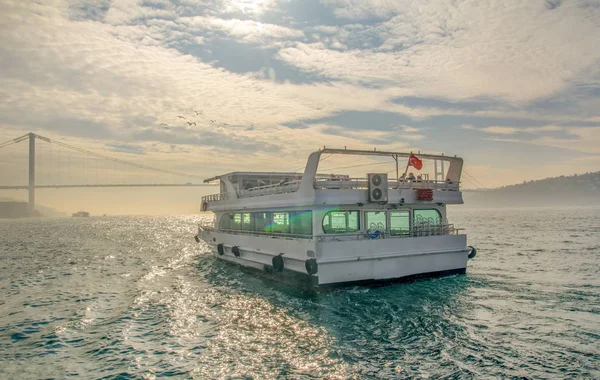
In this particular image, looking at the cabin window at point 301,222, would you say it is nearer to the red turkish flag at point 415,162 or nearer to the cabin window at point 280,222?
the cabin window at point 280,222

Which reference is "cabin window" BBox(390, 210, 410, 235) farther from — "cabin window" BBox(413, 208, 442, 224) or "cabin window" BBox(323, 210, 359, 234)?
"cabin window" BBox(323, 210, 359, 234)

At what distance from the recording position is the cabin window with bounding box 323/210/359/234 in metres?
17.9

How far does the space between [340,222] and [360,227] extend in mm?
1032

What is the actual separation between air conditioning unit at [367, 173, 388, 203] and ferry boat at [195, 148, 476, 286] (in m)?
0.05

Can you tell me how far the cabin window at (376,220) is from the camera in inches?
735

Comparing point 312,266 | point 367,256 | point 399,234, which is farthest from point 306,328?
point 399,234

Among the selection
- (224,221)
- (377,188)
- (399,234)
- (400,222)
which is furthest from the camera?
(224,221)

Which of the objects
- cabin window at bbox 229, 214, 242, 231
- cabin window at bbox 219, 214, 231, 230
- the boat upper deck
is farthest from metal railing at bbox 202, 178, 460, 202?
cabin window at bbox 219, 214, 231, 230

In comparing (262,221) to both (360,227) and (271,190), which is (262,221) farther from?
(360,227)

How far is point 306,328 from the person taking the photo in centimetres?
1272

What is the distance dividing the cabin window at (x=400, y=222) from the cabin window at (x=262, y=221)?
7.41 m

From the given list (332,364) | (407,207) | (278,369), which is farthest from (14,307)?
(407,207)

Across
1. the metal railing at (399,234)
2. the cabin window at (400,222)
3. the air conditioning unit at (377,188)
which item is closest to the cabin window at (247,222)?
the metal railing at (399,234)

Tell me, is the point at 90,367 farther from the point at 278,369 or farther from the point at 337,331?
the point at 337,331
